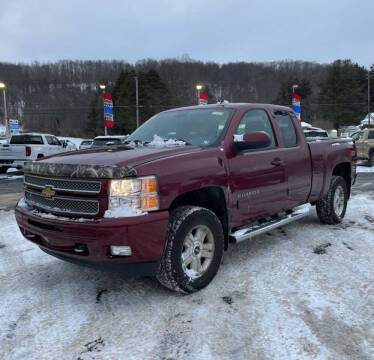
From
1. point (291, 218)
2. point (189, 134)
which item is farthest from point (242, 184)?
point (291, 218)

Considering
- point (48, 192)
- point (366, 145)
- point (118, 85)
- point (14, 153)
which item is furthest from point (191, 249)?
point (118, 85)

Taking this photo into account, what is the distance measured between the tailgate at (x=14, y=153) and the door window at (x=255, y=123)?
13.1 metres

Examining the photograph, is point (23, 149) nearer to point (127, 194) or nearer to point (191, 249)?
point (191, 249)

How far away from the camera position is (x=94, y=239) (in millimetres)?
3109

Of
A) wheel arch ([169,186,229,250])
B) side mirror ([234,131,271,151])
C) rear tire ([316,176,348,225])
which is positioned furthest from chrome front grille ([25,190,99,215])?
rear tire ([316,176,348,225])

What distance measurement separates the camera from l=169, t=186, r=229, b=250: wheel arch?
3.74m

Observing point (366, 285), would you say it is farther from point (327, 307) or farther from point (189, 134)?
point (189, 134)

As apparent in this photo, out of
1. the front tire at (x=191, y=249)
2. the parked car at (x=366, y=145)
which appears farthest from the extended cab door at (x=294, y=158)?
the parked car at (x=366, y=145)

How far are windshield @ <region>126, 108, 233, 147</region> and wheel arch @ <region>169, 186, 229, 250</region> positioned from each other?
0.53 meters

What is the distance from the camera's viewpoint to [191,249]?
360 cm

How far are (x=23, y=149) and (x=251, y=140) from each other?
1371cm

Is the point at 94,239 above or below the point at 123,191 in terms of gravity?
below

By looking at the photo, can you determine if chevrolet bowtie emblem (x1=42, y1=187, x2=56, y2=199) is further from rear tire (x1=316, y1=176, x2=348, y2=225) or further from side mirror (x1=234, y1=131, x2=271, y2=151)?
rear tire (x1=316, y1=176, x2=348, y2=225)

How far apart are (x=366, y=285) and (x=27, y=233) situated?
11.0 ft
